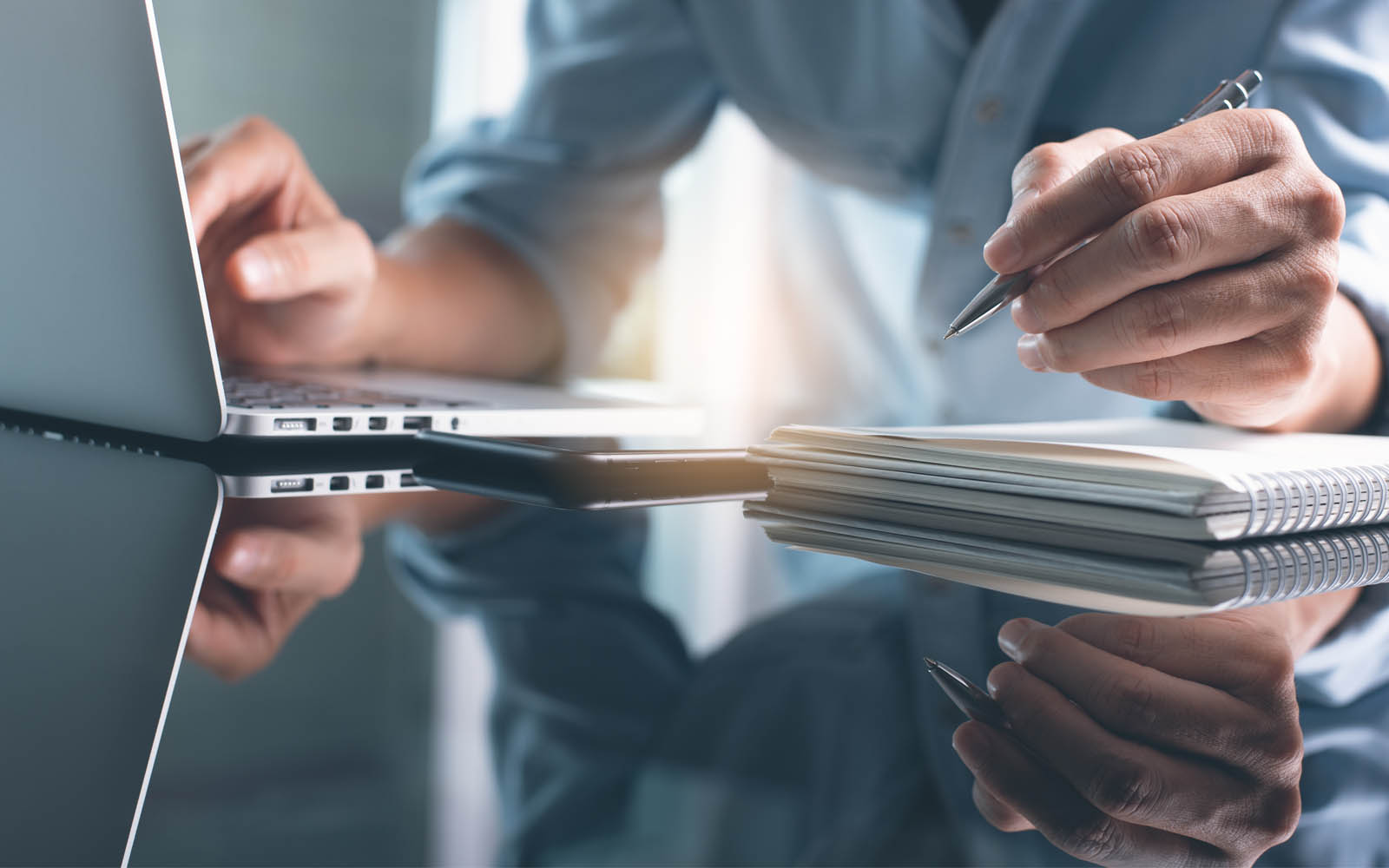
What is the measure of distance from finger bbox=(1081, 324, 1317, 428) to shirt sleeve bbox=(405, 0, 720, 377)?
0.75 m

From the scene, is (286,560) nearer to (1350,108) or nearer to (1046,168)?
(1046,168)

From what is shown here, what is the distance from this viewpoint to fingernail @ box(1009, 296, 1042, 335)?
41 cm

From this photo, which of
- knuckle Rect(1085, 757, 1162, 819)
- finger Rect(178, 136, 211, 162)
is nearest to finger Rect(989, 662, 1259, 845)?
knuckle Rect(1085, 757, 1162, 819)

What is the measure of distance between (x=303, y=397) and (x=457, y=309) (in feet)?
1.32

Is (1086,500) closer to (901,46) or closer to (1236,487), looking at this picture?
(1236,487)

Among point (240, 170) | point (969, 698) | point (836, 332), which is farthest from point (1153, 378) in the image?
point (836, 332)

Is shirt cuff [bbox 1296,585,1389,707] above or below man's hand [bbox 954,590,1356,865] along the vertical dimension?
below

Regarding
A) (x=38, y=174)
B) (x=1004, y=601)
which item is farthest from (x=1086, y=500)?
(x=38, y=174)

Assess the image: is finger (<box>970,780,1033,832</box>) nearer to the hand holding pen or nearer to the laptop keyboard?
the hand holding pen

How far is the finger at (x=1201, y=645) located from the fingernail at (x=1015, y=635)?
0.01 meters

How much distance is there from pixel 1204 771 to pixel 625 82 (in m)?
1.05

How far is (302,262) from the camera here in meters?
0.68

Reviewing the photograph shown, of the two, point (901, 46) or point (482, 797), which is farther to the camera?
point (901, 46)

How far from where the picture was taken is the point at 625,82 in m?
1.13
